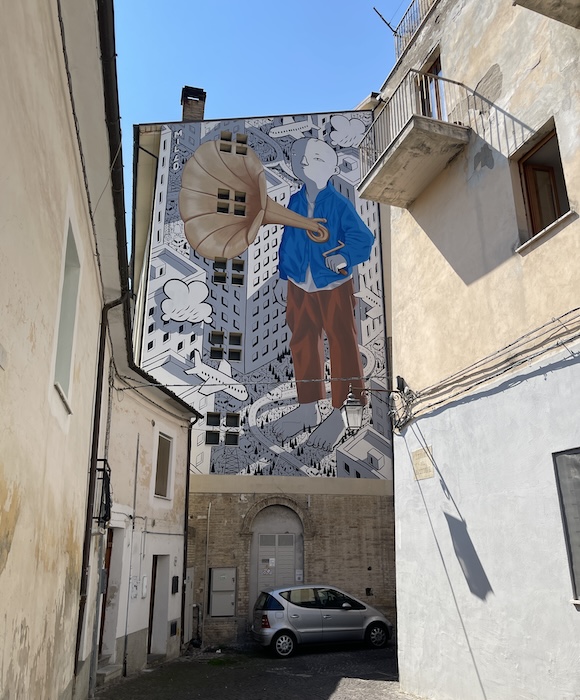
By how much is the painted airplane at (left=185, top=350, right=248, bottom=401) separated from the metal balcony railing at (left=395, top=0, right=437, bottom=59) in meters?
11.2

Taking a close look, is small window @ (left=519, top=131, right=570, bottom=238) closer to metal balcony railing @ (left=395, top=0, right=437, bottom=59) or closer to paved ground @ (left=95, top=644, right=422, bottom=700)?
metal balcony railing @ (left=395, top=0, right=437, bottom=59)

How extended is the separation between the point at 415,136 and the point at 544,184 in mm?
1807

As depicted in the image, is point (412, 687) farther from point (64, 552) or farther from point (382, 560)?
point (382, 560)

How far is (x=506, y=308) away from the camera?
6.99 m

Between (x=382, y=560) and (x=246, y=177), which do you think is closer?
(x=382, y=560)

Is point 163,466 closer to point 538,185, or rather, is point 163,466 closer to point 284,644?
point 284,644

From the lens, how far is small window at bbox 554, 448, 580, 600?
568cm

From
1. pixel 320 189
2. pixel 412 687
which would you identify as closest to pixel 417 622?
pixel 412 687

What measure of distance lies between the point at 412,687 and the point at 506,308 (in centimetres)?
510

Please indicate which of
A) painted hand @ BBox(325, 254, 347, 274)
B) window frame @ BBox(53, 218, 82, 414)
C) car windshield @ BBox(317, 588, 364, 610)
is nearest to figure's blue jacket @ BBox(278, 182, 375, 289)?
painted hand @ BBox(325, 254, 347, 274)

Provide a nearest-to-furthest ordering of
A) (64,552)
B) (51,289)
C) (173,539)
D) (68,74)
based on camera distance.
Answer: (51,289), (68,74), (64,552), (173,539)

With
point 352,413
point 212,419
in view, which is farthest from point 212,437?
point 352,413

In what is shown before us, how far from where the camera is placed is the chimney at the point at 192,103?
23.5 meters

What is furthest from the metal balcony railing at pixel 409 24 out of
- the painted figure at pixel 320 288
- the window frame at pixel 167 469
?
the painted figure at pixel 320 288
